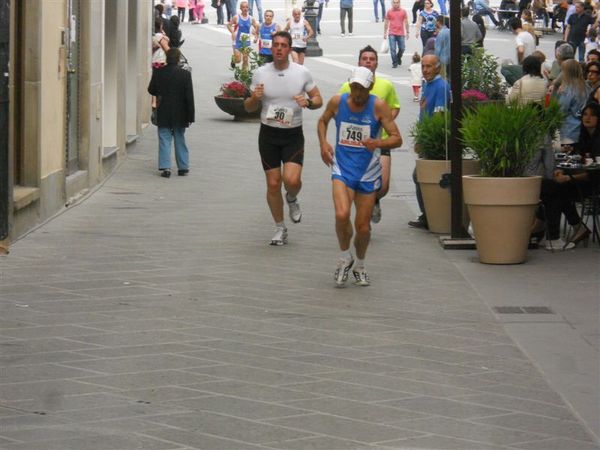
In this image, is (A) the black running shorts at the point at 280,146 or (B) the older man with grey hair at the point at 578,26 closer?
(A) the black running shorts at the point at 280,146

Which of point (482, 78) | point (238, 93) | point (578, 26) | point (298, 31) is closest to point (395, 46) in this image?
point (298, 31)

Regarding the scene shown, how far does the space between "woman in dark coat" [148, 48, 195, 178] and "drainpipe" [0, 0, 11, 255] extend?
6202 millimetres

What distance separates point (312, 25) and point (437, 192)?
25328mm

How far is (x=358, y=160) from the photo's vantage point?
424 inches

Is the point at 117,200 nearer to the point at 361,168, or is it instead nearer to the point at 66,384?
the point at 361,168

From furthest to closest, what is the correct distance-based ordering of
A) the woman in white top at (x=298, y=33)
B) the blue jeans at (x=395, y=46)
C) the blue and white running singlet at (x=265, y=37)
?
the blue jeans at (x=395, y=46), the woman in white top at (x=298, y=33), the blue and white running singlet at (x=265, y=37)

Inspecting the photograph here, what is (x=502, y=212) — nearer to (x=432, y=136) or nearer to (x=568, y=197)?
(x=568, y=197)

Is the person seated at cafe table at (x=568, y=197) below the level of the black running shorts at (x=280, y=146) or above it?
below

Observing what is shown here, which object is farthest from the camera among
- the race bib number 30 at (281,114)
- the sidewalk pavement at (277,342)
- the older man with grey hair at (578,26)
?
the older man with grey hair at (578,26)

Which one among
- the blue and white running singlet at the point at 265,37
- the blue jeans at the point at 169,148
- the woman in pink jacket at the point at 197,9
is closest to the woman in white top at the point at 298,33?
the blue and white running singlet at the point at 265,37

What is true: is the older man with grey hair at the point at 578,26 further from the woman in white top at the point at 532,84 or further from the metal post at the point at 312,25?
the woman in white top at the point at 532,84

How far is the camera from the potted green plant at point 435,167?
1337 centimetres

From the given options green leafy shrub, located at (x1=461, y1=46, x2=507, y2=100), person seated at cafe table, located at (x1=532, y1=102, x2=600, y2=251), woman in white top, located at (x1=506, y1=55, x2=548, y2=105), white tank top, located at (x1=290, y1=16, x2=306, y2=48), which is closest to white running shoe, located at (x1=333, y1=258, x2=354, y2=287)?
person seated at cafe table, located at (x1=532, y1=102, x2=600, y2=251)

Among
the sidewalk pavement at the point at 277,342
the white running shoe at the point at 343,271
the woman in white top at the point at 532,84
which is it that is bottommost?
the sidewalk pavement at the point at 277,342
